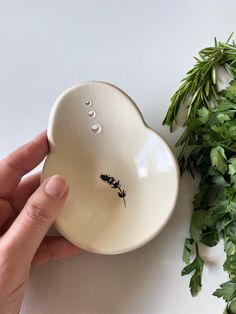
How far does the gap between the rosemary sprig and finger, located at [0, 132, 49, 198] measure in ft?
0.82

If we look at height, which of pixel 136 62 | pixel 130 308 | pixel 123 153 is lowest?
pixel 130 308

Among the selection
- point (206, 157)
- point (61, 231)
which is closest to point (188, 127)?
point (206, 157)

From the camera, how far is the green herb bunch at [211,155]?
2.66 feet

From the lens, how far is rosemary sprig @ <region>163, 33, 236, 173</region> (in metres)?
0.89

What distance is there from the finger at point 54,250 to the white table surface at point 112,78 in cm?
2

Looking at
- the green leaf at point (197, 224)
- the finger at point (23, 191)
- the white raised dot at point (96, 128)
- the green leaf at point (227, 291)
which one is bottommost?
the green leaf at point (227, 291)

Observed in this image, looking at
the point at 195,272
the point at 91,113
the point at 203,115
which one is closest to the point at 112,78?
the point at 91,113

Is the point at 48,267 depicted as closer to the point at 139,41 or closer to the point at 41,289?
the point at 41,289

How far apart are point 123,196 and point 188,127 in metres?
0.19

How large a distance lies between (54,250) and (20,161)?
0.60 feet

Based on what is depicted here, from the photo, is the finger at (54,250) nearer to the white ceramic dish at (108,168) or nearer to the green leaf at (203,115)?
the white ceramic dish at (108,168)

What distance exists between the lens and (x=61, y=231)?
83cm

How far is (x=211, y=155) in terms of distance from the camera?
82 centimetres

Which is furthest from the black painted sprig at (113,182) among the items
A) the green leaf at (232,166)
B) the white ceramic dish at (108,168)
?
the green leaf at (232,166)
